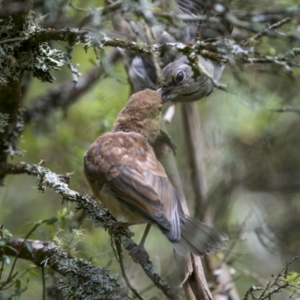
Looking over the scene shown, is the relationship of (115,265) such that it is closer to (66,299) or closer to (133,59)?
(66,299)

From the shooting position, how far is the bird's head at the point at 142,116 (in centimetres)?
347

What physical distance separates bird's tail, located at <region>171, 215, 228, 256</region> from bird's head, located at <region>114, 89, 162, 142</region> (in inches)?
30.5

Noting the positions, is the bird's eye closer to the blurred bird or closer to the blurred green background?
the blurred bird

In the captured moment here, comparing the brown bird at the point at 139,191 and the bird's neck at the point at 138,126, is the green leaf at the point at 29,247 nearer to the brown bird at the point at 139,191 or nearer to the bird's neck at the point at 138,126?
the brown bird at the point at 139,191

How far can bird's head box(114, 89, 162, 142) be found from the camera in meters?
3.47

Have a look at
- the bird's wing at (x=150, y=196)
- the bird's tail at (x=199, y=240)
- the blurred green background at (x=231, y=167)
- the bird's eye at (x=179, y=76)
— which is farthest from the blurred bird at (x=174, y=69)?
the bird's tail at (x=199, y=240)

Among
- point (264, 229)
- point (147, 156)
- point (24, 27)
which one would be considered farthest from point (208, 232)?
point (264, 229)

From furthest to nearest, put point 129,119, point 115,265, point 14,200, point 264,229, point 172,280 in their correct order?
point 14,200 → point 264,229 → point 115,265 → point 129,119 → point 172,280

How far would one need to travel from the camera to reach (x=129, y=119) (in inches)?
137

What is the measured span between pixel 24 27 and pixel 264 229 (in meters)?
2.64

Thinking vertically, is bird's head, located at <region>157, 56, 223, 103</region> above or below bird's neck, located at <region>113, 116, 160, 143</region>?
below

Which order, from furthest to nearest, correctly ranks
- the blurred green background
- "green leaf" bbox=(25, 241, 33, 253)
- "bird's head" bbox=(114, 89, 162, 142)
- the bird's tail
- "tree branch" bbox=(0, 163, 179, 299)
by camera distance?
the blurred green background, "bird's head" bbox=(114, 89, 162, 142), "green leaf" bbox=(25, 241, 33, 253), "tree branch" bbox=(0, 163, 179, 299), the bird's tail

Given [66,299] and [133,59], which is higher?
[133,59]

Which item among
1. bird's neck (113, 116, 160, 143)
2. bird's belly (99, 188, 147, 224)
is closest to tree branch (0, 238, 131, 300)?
bird's belly (99, 188, 147, 224)
